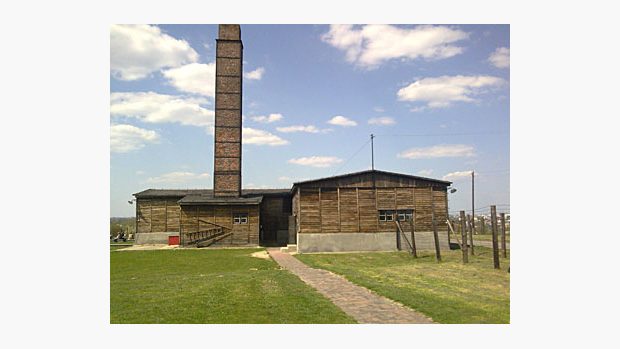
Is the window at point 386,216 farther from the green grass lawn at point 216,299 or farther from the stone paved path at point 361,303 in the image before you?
the stone paved path at point 361,303

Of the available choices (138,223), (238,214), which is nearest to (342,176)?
(238,214)

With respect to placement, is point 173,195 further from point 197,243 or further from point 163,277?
point 163,277

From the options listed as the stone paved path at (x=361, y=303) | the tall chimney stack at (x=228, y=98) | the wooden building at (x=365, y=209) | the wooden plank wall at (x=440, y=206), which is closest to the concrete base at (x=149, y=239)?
the tall chimney stack at (x=228, y=98)

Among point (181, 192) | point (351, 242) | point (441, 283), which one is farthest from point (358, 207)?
point (181, 192)

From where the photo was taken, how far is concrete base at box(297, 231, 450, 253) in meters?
28.0

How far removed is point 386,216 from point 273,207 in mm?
14335

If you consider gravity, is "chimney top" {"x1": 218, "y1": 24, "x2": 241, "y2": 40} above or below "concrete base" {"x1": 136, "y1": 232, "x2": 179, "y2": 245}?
above

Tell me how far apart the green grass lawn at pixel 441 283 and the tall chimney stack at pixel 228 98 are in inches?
611

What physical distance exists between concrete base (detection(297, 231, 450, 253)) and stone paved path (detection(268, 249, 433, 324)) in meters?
11.7

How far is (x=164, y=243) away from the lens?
1544 inches

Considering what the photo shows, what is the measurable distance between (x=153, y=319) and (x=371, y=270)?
10.6 meters

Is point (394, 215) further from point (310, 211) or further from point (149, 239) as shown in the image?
point (149, 239)

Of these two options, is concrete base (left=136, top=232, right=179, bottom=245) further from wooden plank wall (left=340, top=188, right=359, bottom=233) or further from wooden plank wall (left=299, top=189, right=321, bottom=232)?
wooden plank wall (left=340, top=188, right=359, bottom=233)

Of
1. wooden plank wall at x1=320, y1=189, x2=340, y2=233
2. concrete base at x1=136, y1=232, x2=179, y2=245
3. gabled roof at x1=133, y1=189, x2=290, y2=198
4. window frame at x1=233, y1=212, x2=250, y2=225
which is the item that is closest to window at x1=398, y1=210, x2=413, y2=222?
wooden plank wall at x1=320, y1=189, x2=340, y2=233
